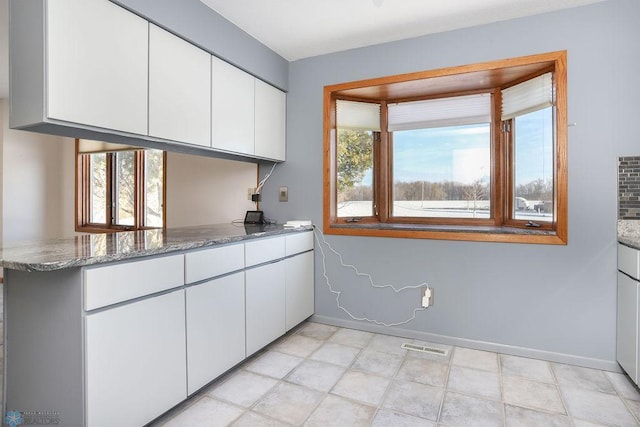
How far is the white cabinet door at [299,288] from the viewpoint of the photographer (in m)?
2.74

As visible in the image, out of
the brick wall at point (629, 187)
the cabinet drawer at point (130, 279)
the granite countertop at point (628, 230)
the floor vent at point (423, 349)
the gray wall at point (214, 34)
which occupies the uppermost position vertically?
the gray wall at point (214, 34)

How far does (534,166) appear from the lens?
2.65 meters

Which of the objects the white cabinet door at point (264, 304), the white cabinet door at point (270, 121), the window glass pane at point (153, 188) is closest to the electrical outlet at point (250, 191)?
the white cabinet door at point (270, 121)

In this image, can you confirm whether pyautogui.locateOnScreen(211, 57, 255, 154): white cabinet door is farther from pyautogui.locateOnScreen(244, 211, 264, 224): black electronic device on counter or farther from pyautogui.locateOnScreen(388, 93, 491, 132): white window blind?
pyautogui.locateOnScreen(388, 93, 491, 132): white window blind

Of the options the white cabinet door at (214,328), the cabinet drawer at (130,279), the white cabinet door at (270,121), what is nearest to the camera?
the cabinet drawer at (130,279)

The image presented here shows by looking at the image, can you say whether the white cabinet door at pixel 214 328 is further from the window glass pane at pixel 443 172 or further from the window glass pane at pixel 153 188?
the window glass pane at pixel 153 188

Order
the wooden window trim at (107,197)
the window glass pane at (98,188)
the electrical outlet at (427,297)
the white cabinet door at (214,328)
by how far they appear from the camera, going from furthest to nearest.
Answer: the window glass pane at (98,188) → the wooden window trim at (107,197) → the electrical outlet at (427,297) → the white cabinet door at (214,328)

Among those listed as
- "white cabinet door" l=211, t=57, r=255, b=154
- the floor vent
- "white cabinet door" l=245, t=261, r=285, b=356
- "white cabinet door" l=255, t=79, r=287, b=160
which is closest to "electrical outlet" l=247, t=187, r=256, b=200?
"white cabinet door" l=255, t=79, r=287, b=160

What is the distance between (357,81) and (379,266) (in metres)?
1.54

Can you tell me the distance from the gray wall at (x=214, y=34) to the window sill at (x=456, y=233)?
1.42 m

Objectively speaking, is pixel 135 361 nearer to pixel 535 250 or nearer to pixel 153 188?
pixel 535 250

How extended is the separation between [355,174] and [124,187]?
3.03 meters

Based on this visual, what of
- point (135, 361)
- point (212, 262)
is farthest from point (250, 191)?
point (135, 361)

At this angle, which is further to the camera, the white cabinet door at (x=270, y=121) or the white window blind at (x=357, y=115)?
Answer: the white window blind at (x=357, y=115)
